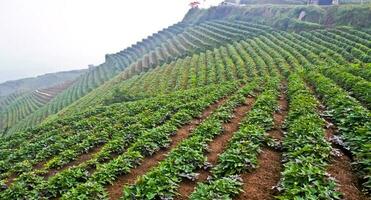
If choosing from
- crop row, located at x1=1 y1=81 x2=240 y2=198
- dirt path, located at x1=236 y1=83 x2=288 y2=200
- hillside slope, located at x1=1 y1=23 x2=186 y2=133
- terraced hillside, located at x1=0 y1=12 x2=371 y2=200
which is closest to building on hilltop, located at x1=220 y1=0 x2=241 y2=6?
hillside slope, located at x1=1 y1=23 x2=186 y2=133

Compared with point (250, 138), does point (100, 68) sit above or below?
below

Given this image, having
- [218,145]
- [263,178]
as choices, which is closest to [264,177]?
[263,178]

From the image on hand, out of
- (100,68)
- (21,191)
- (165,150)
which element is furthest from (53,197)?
(100,68)

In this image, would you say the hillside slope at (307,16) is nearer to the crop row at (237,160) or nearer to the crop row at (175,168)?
the crop row at (237,160)

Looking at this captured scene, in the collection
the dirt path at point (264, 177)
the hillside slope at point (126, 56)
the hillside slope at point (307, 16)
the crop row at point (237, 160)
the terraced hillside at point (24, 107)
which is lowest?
the terraced hillside at point (24, 107)

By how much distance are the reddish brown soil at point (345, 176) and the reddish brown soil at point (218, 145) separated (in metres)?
4.65

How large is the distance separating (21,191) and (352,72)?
26.3m

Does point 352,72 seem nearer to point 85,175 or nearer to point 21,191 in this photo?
point 85,175

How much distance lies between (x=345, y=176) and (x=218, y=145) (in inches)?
255

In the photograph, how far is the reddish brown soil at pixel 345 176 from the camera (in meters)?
11.5

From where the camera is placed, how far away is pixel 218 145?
17984 millimetres

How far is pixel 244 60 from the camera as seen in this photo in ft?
182

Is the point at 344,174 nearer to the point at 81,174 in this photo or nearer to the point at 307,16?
the point at 81,174

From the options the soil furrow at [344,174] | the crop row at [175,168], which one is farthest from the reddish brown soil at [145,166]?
the soil furrow at [344,174]
